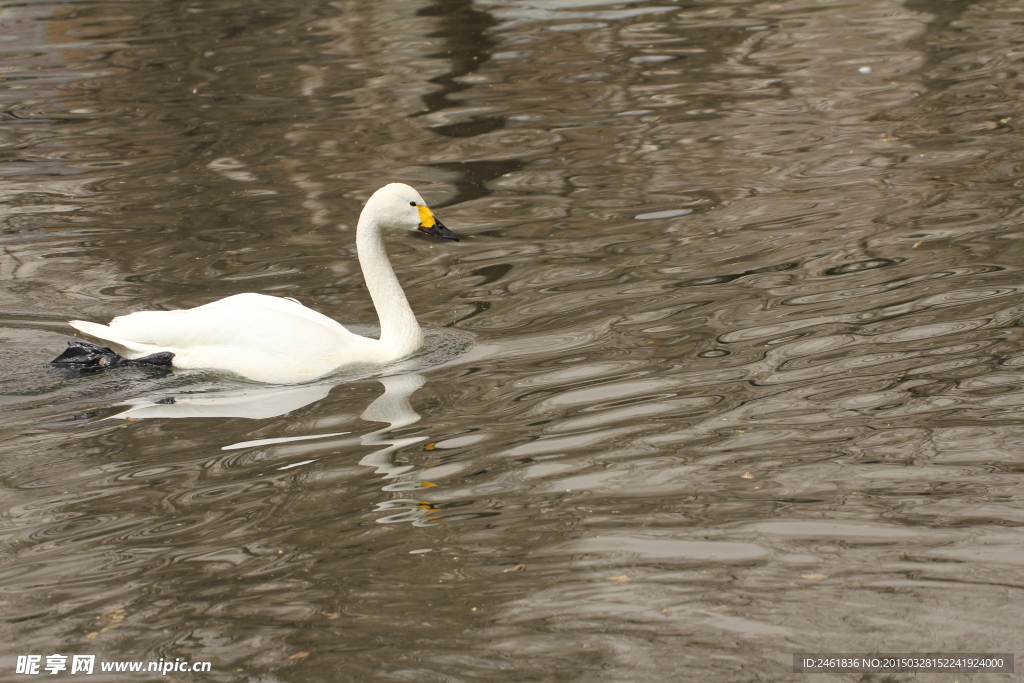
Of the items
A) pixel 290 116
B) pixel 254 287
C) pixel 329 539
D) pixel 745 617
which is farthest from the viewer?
pixel 290 116

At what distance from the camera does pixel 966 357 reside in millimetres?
5926

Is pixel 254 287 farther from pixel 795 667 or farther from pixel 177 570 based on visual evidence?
pixel 795 667

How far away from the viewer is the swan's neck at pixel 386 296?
7.05 metres

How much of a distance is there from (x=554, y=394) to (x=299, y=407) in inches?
54.9

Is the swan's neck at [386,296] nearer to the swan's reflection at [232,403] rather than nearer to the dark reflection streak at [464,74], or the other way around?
the swan's reflection at [232,403]

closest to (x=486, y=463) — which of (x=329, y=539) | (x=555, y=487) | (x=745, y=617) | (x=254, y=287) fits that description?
(x=555, y=487)

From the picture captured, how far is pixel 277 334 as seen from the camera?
6.76 metres

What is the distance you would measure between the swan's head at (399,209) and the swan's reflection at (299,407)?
106 cm

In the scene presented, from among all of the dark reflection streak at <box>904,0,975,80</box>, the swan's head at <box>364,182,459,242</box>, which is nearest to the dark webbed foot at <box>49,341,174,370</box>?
the swan's head at <box>364,182,459,242</box>

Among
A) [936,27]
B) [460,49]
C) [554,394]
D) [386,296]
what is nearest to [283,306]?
[386,296]

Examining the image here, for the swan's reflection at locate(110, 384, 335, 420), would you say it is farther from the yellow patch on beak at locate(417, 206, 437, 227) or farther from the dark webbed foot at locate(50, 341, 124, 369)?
the yellow patch on beak at locate(417, 206, 437, 227)

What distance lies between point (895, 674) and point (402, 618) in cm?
161

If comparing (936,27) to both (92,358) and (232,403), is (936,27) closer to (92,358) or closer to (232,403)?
(232,403)

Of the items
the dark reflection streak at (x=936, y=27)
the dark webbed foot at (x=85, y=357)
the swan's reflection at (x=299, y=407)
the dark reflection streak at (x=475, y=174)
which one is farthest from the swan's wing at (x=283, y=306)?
the dark reflection streak at (x=936, y=27)
